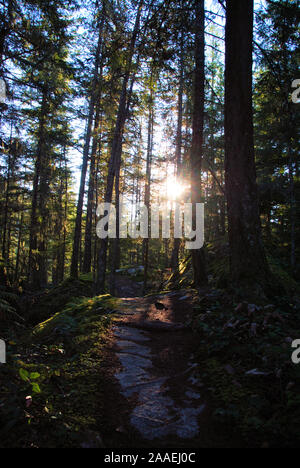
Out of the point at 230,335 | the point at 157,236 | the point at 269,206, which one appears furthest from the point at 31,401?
the point at 157,236

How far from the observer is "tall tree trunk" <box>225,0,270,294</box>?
5.18 meters

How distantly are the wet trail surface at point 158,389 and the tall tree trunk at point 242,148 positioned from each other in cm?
194

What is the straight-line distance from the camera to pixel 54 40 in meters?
8.26

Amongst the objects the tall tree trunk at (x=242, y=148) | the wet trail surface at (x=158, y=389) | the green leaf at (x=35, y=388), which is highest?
the tall tree trunk at (x=242, y=148)

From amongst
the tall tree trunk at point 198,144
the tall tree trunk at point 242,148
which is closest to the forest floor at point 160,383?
the tall tree trunk at point 242,148

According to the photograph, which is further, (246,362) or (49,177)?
(49,177)

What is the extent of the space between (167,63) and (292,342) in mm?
8173

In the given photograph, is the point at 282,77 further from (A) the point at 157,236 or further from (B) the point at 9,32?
(A) the point at 157,236

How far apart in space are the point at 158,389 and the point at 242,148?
472 cm

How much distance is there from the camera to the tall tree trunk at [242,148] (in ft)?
17.0

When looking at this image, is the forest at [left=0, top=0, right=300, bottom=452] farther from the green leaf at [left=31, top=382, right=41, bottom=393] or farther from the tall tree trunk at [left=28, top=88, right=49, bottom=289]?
the tall tree trunk at [left=28, top=88, right=49, bottom=289]

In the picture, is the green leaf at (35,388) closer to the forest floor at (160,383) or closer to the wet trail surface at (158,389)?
the forest floor at (160,383)

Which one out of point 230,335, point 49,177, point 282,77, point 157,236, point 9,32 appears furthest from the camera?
point 157,236

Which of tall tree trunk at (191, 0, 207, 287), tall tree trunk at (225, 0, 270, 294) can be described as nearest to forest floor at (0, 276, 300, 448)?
tall tree trunk at (225, 0, 270, 294)
